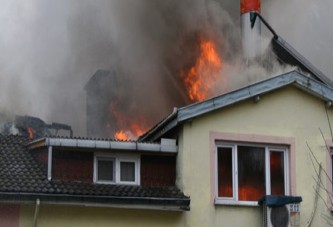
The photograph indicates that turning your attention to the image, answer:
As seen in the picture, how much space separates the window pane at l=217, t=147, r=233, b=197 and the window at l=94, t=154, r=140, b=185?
205 cm

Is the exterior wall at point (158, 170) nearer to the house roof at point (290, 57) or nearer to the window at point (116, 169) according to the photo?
the window at point (116, 169)

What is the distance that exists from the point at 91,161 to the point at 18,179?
188 centimetres

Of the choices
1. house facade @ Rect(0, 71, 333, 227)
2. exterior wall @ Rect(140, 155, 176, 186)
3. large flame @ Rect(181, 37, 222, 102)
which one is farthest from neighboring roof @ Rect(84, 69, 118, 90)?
exterior wall @ Rect(140, 155, 176, 186)

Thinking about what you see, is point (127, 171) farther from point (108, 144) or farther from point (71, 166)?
point (71, 166)

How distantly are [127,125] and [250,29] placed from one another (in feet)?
24.9

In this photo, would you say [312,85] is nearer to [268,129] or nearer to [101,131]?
[268,129]

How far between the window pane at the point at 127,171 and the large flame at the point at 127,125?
25.6ft

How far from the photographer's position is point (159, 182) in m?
18.2

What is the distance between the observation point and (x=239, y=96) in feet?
61.5

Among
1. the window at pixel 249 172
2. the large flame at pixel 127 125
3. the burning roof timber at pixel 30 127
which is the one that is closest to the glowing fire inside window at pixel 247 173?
the window at pixel 249 172

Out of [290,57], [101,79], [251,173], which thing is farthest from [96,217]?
[101,79]

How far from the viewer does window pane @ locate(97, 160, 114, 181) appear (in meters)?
17.8

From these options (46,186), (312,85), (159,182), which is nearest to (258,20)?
(312,85)

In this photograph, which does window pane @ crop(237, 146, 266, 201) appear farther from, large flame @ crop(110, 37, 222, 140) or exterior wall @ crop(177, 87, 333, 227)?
large flame @ crop(110, 37, 222, 140)
